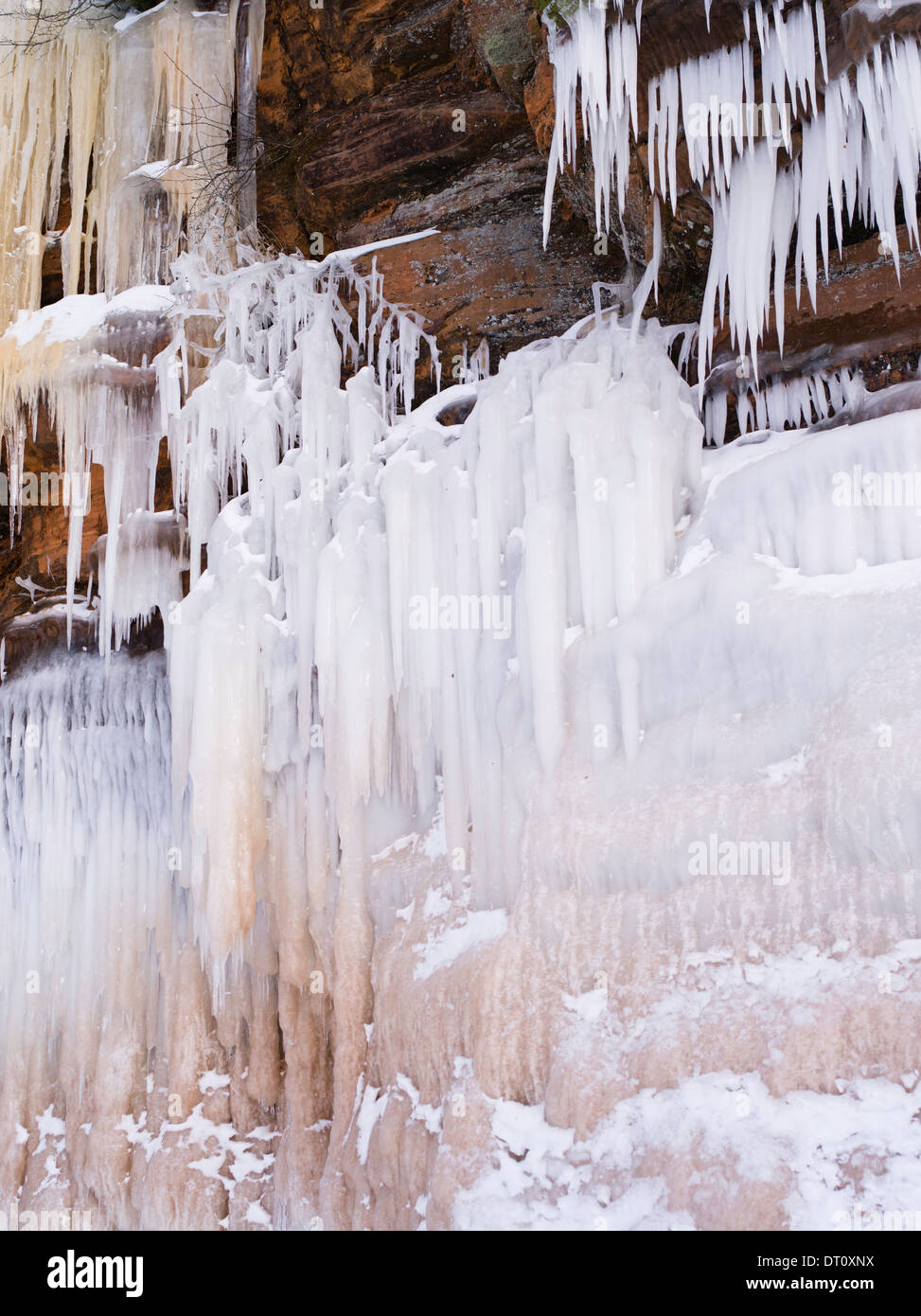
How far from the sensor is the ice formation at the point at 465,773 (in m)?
4.23

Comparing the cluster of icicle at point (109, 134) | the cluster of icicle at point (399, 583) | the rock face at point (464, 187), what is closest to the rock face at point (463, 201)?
the rock face at point (464, 187)

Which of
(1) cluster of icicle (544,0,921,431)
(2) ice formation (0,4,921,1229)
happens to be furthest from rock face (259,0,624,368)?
(1) cluster of icicle (544,0,921,431)

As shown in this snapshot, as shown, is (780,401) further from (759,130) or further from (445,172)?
(445,172)

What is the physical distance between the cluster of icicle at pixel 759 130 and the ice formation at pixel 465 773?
34 millimetres

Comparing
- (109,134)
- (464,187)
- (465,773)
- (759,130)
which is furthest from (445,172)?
(465,773)

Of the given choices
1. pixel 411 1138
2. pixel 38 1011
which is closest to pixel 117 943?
pixel 38 1011

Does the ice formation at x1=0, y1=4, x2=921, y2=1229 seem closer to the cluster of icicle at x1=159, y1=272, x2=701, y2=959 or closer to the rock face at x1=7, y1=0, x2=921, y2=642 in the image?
the cluster of icicle at x1=159, y1=272, x2=701, y2=959

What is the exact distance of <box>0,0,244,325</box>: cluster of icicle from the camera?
8.63 meters

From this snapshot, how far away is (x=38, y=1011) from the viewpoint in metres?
7.77

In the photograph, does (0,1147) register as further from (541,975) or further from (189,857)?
(541,975)

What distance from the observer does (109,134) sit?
9.03 meters

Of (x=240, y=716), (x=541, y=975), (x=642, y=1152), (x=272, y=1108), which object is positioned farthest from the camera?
(x=272, y=1108)

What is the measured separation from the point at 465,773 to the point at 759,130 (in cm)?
329

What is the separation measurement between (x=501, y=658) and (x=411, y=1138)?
2229mm
